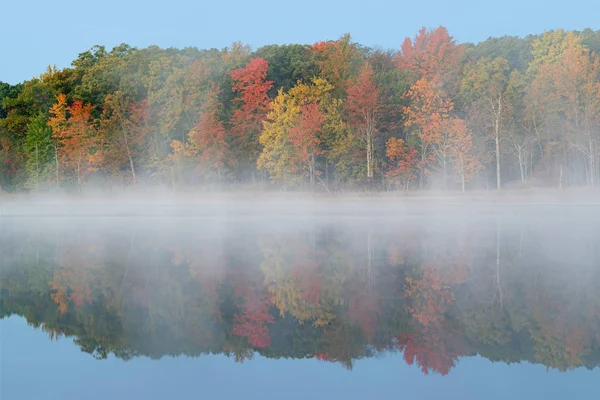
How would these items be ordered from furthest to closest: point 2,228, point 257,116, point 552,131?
1. point 257,116
2. point 552,131
3. point 2,228

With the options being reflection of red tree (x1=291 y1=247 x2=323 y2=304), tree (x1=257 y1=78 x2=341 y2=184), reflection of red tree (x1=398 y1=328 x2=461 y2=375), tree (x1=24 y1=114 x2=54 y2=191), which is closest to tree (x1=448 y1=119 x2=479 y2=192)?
tree (x1=257 y1=78 x2=341 y2=184)

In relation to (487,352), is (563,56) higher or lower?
higher

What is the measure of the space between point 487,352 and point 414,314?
1.90m

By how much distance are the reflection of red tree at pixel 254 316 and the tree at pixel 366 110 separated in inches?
1880

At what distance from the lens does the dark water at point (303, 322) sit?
647 centimetres

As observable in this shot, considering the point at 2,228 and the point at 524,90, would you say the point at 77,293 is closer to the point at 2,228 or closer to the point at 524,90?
the point at 2,228

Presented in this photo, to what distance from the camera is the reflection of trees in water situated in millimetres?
7734

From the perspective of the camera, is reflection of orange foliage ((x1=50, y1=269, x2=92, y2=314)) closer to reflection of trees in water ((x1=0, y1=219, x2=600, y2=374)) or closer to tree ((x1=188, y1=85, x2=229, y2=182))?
reflection of trees in water ((x1=0, y1=219, x2=600, y2=374))

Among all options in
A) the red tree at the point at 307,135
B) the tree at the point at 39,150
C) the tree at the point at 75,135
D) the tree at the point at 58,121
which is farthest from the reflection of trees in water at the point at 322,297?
the tree at the point at 39,150

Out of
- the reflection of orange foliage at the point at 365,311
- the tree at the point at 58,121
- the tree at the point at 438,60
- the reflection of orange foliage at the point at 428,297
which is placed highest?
the tree at the point at 438,60

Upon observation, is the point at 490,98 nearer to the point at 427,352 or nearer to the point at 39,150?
the point at 39,150

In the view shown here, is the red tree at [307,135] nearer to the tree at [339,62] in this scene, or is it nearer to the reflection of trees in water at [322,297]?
the tree at [339,62]

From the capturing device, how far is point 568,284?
452 inches

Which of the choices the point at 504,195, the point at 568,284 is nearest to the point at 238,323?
the point at 568,284
